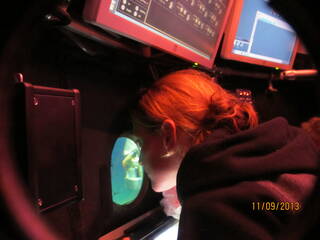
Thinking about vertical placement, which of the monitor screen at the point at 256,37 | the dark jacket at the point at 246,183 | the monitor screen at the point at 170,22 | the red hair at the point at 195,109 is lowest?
the dark jacket at the point at 246,183

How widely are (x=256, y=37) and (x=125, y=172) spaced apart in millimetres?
855

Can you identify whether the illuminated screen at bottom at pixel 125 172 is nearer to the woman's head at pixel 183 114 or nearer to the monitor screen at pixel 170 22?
the woman's head at pixel 183 114

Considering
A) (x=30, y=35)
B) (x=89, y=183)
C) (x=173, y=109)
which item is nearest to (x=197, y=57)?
(x=173, y=109)

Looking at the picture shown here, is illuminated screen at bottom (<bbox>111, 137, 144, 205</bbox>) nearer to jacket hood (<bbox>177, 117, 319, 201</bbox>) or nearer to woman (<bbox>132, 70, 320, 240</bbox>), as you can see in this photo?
woman (<bbox>132, 70, 320, 240</bbox>)

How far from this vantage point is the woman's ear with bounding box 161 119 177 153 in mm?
722

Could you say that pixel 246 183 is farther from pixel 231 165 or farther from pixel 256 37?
pixel 256 37

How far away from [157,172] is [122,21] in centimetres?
45

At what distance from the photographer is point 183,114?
72cm

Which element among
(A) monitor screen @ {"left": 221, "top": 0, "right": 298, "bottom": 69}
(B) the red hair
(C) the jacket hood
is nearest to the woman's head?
(B) the red hair

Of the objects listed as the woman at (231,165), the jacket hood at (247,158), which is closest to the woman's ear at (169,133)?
the woman at (231,165)

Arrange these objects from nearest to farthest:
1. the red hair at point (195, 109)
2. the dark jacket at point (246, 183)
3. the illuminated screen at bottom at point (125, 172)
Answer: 1. the dark jacket at point (246, 183)
2. the red hair at point (195, 109)
3. the illuminated screen at bottom at point (125, 172)

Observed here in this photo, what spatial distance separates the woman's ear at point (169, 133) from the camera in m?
0.72

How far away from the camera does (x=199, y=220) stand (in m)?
0.57

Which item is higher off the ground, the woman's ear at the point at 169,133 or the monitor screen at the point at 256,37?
the monitor screen at the point at 256,37
